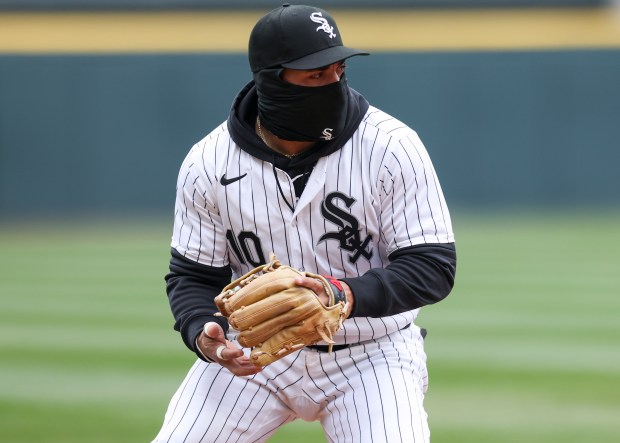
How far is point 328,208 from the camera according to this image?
11.8 feet

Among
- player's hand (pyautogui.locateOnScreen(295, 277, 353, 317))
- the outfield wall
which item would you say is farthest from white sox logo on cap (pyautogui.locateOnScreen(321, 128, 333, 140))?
the outfield wall

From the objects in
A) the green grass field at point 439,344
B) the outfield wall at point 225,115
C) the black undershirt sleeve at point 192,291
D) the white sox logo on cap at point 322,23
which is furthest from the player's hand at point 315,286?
the outfield wall at point 225,115

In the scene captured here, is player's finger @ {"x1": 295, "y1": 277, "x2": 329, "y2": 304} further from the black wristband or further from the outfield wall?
the outfield wall

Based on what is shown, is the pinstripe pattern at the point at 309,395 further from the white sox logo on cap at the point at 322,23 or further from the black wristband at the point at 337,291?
the white sox logo on cap at the point at 322,23

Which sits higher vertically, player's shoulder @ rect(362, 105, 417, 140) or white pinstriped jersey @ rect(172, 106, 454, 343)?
A: player's shoulder @ rect(362, 105, 417, 140)

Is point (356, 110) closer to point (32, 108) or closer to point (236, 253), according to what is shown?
point (236, 253)

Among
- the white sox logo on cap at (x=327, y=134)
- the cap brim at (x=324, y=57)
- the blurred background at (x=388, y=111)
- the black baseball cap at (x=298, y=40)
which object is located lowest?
the white sox logo on cap at (x=327, y=134)

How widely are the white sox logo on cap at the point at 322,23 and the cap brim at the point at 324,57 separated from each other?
57 mm

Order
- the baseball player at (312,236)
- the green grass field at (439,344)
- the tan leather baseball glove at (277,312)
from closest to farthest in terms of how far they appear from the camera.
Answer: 1. the tan leather baseball glove at (277,312)
2. the baseball player at (312,236)
3. the green grass field at (439,344)

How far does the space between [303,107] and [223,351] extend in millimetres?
798

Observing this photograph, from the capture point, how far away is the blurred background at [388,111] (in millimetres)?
7922

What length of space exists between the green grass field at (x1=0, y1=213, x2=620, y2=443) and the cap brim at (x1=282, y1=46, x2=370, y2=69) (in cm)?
267

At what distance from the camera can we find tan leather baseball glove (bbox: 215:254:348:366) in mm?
3246

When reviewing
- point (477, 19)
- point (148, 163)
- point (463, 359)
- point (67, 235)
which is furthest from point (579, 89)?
point (463, 359)
